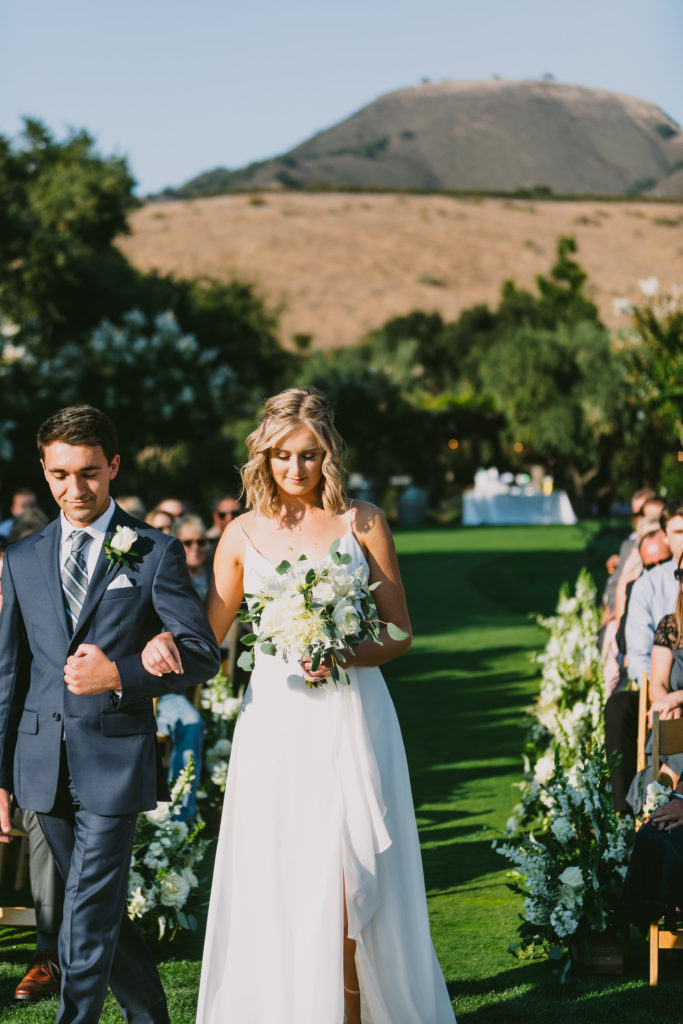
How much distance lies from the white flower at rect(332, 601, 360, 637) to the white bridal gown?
0.84 ft

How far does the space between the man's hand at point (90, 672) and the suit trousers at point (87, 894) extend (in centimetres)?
29

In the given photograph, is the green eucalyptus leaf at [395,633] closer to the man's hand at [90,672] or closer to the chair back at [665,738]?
the man's hand at [90,672]

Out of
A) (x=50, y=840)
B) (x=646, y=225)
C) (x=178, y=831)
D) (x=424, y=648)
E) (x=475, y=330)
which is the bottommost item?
(x=424, y=648)

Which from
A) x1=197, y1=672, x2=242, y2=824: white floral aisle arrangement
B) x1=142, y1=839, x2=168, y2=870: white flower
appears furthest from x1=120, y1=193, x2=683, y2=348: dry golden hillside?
x1=142, y1=839, x2=168, y2=870: white flower

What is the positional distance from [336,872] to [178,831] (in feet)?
5.25

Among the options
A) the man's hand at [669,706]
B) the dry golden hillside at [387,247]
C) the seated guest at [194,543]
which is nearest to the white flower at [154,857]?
the man's hand at [669,706]

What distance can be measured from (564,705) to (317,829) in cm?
529

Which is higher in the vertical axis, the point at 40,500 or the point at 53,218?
the point at 53,218

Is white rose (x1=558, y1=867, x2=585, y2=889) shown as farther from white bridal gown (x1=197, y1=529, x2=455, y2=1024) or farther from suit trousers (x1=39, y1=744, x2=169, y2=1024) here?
suit trousers (x1=39, y1=744, x2=169, y2=1024)

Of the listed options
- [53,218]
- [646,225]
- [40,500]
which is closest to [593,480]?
[53,218]

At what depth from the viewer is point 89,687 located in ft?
11.6

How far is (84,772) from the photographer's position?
3660mm

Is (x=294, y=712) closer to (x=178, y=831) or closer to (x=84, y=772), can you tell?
(x=84, y=772)

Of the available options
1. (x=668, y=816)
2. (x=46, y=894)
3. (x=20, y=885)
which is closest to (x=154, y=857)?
(x=46, y=894)
